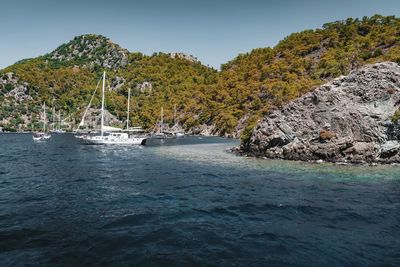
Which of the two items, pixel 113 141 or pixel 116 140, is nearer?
pixel 113 141

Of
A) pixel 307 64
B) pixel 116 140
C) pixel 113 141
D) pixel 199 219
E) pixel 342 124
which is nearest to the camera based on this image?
pixel 199 219

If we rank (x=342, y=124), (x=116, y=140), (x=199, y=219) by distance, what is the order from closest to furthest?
1. (x=199, y=219)
2. (x=342, y=124)
3. (x=116, y=140)

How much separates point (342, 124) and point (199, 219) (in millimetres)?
42810

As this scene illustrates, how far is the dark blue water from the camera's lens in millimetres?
15211

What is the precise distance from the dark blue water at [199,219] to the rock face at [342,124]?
1493 cm

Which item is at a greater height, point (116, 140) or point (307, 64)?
point (307, 64)

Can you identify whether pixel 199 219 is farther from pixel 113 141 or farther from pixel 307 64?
pixel 307 64

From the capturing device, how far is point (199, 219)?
69.8 ft

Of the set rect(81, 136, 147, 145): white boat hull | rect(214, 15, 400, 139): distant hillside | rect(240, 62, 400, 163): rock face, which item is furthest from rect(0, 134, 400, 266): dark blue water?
rect(214, 15, 400, 139): distant hillside

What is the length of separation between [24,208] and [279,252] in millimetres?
18393

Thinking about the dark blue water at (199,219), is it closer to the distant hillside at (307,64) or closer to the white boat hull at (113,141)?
the white boat hull at (113,141)

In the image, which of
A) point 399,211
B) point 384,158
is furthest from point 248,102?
point 399,211

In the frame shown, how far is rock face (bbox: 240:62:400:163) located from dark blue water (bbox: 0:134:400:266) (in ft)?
49.0

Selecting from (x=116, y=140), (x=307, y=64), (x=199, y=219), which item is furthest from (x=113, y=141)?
(x=307, y=64)
